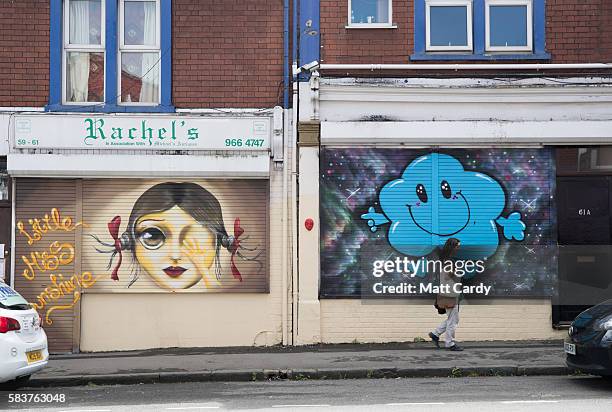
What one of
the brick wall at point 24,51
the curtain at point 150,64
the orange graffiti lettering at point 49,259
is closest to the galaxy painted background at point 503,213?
the curtain at point 150,64

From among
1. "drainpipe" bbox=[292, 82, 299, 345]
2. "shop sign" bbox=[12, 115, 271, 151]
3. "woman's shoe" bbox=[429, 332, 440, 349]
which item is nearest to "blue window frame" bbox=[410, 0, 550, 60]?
"drainpipe" bbox=[292, 82, 299, 345]

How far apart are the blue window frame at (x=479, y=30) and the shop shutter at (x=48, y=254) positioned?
20.9 feet

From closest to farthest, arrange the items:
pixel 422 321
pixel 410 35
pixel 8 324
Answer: pixel 8 324 < pixel 422 321 < pixel 410 35

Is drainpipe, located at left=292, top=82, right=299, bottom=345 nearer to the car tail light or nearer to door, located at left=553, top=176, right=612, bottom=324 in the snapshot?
door, located at left=553, top=176, right=612, bottom=324

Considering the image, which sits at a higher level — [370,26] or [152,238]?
[370,26]

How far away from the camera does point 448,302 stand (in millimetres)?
12219

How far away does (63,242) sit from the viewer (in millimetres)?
13305

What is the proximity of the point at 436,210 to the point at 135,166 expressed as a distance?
506cm

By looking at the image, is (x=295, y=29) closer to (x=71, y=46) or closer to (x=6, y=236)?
(x=71, y=46)

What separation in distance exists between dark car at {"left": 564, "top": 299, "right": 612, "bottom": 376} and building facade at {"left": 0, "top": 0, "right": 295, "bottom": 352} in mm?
5010

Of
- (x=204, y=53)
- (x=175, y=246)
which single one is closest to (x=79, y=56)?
(x=204, y=53)

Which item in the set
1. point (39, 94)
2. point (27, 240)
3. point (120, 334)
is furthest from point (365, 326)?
point (39, 94)

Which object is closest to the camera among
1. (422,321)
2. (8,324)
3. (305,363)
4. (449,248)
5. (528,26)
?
(8,324)

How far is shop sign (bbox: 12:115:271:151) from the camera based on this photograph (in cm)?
1316
